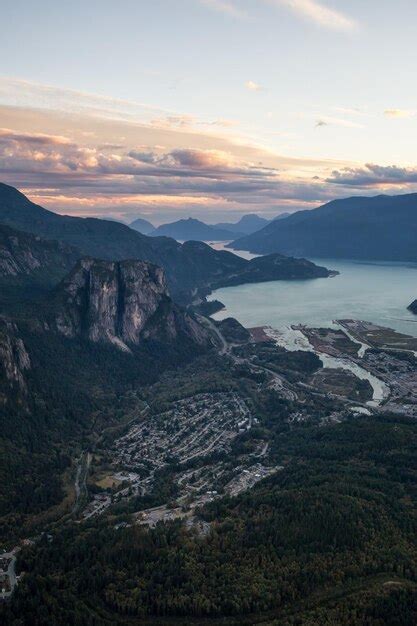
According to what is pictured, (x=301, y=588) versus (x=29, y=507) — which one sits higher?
(x=301, y=588)

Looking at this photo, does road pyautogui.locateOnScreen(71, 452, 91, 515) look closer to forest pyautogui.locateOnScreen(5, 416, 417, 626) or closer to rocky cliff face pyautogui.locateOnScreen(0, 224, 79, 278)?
forest pyautogui.locateOnScreen(5, 416, 417, 626)

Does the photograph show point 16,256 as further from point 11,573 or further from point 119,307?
point 11,573

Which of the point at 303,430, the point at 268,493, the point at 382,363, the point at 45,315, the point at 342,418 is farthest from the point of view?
the point at 382,363

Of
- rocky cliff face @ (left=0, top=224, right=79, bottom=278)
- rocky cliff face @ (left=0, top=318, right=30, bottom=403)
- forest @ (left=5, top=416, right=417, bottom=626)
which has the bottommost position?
forest @ (left=5, top=416, right=417, bottom=626)

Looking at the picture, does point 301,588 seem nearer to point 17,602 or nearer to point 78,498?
point 17,602

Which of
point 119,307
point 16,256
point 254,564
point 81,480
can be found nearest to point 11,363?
point 81,480

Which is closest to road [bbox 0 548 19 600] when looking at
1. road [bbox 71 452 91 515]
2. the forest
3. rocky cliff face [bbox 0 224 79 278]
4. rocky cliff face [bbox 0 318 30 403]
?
the forest

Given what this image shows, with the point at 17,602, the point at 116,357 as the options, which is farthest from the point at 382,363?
the point at 17,602
